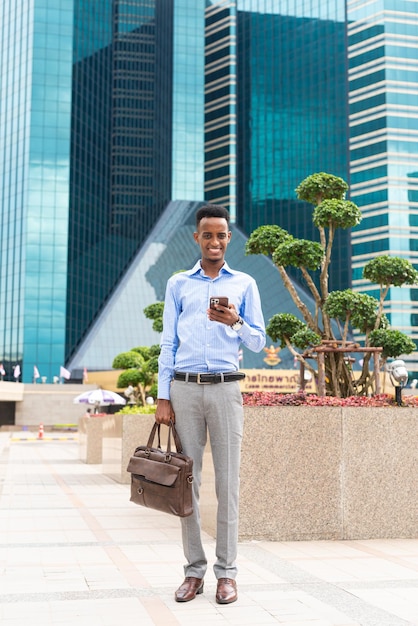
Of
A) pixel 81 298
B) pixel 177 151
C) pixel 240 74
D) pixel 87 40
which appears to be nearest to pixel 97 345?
pixel 81 298

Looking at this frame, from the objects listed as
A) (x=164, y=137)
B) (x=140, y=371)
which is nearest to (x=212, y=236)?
(x=140, y=371)

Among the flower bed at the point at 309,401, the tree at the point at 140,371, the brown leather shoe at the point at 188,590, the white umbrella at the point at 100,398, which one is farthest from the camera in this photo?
the white umbrella at the point at 100,398

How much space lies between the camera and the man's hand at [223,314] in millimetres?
4938

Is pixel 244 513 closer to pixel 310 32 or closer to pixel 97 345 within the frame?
pixel 97 345

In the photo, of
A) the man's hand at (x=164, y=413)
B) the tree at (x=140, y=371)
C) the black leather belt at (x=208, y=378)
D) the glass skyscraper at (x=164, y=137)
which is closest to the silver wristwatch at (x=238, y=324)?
the black leather belt at (x=208, y=378)

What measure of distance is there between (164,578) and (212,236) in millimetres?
2654

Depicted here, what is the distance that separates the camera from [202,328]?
529cm

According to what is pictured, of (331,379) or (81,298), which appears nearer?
(331,379)

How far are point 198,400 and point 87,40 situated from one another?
89.1 metres

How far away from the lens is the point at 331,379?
11688mm

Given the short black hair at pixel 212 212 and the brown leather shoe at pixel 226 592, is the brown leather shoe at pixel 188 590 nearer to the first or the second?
the brown leather shoe at pixel 226 592

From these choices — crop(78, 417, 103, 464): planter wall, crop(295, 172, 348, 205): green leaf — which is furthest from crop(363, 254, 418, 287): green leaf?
crop(78, 417, 103, 464): planter wall

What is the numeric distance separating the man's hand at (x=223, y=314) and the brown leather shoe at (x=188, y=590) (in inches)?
68.4

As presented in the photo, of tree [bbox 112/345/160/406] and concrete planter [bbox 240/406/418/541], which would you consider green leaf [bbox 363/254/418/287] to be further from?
tree [bbox 112/345/160/406]
